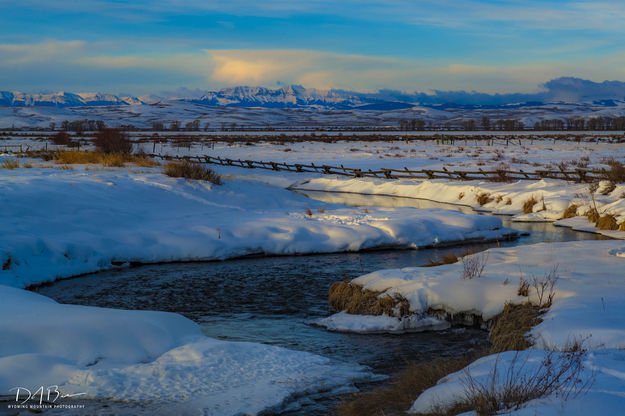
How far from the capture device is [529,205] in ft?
77.2

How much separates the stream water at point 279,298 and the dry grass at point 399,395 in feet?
1.55

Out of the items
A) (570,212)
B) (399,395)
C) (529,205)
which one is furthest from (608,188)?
(399,395)

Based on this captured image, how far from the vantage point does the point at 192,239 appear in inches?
625

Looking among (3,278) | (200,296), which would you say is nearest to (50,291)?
(3,278)

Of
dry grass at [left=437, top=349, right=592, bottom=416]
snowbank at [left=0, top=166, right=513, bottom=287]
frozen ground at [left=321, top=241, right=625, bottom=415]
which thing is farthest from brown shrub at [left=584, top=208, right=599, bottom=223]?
dry grass at [left=437, top=349, right=592, bottom=416]

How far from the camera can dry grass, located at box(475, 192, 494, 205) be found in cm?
2597

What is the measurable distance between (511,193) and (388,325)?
18001 millimetres

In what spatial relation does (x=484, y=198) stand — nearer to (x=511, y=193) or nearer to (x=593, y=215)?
(x=511, y=193)

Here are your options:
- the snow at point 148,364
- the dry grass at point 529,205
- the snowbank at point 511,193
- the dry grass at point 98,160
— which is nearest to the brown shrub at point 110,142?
the dry grass at point 98,160

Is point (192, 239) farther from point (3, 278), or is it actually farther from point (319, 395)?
point (319, 395)

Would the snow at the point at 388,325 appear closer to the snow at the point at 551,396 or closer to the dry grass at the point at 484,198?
the snow at the point at 551,396

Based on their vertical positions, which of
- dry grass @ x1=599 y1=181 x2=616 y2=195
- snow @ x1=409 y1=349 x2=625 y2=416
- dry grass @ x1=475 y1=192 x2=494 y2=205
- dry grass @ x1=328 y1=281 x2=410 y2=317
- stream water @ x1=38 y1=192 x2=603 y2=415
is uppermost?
dry grass @ x1=599 y1=181 x2=616 y2=195

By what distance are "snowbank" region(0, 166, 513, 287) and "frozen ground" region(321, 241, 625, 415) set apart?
486cm

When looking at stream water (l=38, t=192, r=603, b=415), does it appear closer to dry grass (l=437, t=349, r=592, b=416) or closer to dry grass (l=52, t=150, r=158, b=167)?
dry grass (l=437, t=349, r=592, b=416)
